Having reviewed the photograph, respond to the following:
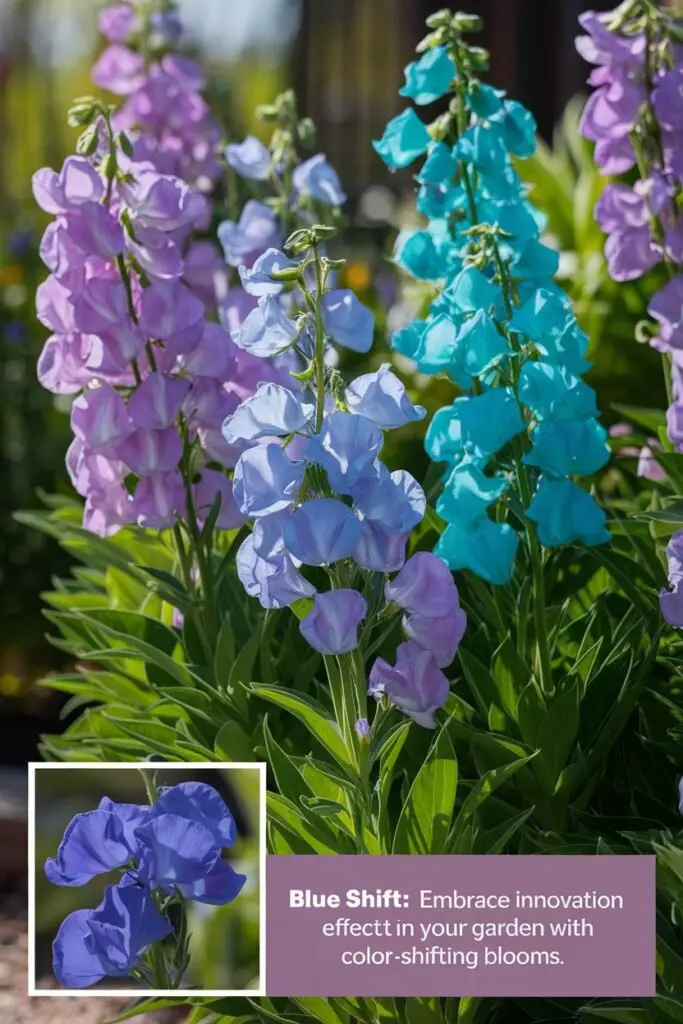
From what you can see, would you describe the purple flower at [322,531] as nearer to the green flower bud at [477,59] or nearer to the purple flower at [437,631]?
the purple flower at [437,631]

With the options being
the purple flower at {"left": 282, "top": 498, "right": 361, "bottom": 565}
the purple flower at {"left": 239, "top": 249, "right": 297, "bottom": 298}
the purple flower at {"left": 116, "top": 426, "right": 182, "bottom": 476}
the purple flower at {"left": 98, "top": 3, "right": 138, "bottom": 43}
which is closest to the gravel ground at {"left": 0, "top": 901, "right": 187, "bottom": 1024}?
the purple flower at {"left": 116, "top": 426, "right": 182, "bottom": 476}

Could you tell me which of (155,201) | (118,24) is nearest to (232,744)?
(155,201)

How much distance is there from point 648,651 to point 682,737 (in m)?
0.09

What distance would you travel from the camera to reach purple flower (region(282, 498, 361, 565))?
0.99 metres

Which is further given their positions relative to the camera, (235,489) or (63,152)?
(63,152)

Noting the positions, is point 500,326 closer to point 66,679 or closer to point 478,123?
point 478,123

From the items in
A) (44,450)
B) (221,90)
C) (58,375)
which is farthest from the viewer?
(44,450)

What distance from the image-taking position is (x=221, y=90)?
1.87m

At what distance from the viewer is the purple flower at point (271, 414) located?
3.35 feet

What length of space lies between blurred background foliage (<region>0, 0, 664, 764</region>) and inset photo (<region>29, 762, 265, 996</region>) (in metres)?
0.54

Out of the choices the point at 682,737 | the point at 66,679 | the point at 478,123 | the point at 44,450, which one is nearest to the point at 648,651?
the point at 682,737

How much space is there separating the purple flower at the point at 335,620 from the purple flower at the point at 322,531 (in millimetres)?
40

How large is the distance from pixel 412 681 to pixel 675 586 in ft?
0.81

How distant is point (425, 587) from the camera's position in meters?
1.06
